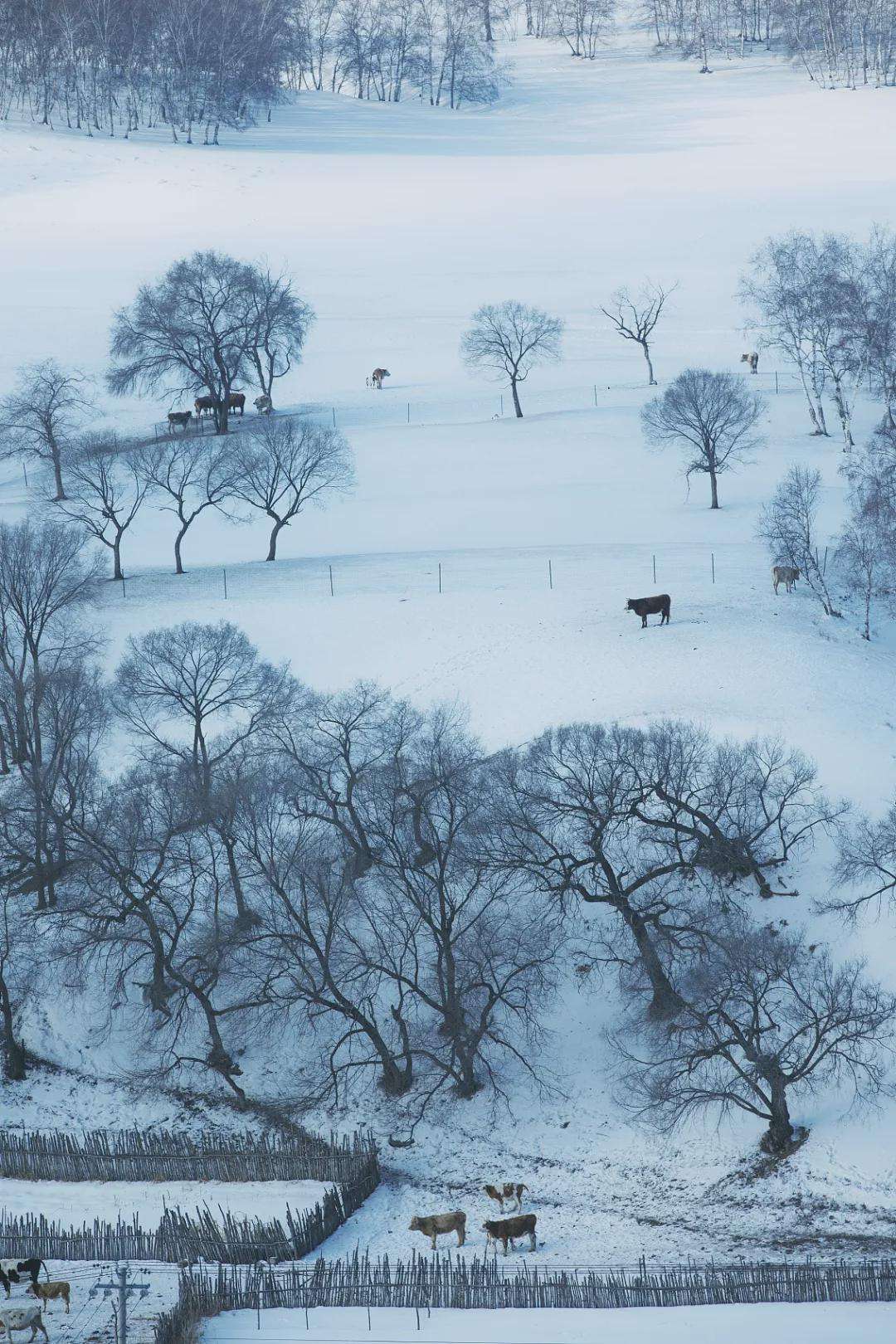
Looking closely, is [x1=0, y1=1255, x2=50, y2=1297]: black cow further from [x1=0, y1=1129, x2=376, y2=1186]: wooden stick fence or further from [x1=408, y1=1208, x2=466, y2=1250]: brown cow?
[x1=408, y1=1208, x2=466, y2=1250]: brown cow

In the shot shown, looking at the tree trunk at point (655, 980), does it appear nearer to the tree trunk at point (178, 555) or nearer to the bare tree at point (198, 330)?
the tree trunk at point (178, 555)

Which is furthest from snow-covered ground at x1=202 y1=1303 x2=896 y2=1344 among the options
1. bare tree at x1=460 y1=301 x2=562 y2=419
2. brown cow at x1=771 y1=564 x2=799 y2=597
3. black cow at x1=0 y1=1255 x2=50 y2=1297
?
bare tree at x1=460 y1=301 x2=562 y2=419

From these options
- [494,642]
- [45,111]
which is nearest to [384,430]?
[494,642]

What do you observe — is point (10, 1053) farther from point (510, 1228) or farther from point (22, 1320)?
point (510, 1228)

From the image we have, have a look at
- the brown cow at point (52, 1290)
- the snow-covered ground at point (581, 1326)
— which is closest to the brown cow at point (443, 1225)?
the snow-covered ground at point (581, 1326)

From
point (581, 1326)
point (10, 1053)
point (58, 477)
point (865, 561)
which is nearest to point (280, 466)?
point (58, 477)
